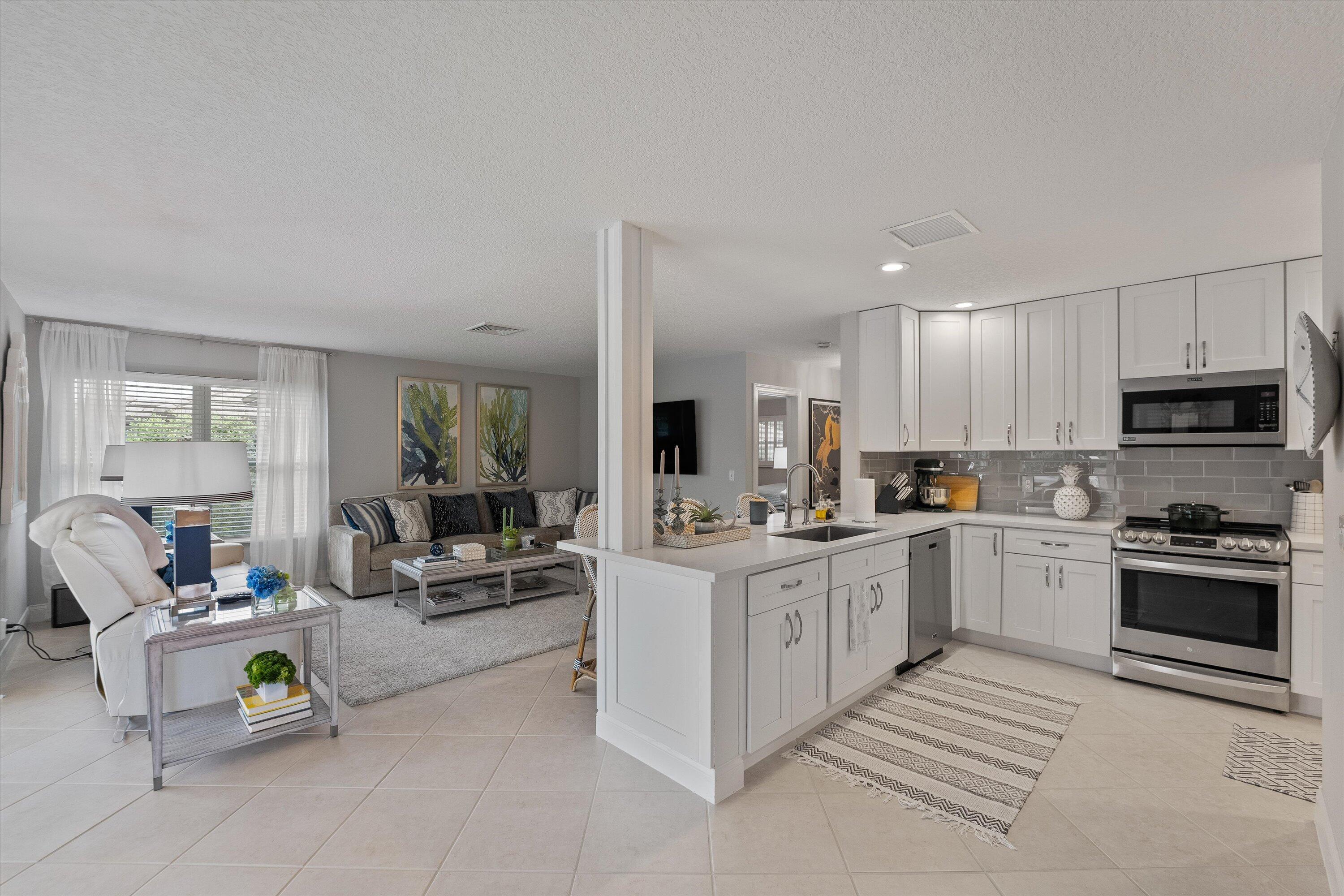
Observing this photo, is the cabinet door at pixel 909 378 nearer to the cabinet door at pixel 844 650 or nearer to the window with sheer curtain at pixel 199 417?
the cabinet door at pixel 844 650

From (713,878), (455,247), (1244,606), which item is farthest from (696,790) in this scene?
(1244,606)

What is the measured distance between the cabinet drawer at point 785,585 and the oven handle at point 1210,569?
2.01 m

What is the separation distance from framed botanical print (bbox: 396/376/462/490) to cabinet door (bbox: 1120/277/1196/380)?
629 cm

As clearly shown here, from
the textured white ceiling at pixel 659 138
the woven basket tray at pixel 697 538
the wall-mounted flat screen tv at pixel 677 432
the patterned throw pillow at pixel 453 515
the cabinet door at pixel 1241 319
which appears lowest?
the patterned throw pillow at pixel 453 515

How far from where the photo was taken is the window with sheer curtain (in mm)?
5152

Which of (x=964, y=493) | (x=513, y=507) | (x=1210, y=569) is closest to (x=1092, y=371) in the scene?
(x=964, y=493)

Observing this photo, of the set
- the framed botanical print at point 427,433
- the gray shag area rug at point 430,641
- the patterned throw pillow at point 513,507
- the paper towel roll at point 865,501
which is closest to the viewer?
the gray shag area rug at point 430,641

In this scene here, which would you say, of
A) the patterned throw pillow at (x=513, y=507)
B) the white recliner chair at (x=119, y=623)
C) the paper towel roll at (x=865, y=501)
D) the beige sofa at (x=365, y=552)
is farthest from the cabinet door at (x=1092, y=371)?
the patterned throw pillow at (x=513, y=507)

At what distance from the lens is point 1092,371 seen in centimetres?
393

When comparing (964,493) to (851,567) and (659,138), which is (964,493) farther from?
(659,138)

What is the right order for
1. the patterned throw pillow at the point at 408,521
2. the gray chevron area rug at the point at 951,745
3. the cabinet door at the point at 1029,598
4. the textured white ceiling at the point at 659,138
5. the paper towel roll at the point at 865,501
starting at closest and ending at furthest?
the textured white ceiling at the point at 659,138 < the gray chevron area rug at the point at 951,745 < the cabinet door at the point at 1029,598 < the paper towel roll at the point at 865,501 < the patterned throw pillow at the point at 408,521

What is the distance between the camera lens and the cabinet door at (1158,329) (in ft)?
11.7

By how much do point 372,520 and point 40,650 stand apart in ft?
7.67

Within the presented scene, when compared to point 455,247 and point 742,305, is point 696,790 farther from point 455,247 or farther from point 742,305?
point 742,305
